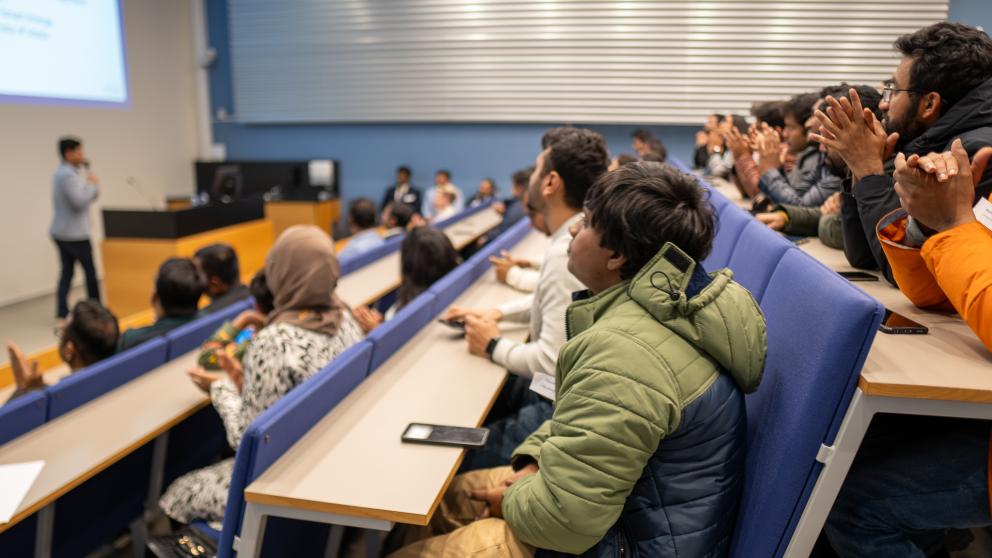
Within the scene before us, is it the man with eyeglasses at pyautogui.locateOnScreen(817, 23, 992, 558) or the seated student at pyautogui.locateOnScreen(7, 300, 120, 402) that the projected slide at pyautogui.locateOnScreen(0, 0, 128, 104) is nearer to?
the seated student at pyautogui.locateOnScreen(7, 300, 120, 402)

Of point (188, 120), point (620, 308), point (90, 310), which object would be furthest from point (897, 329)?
point (188, 120)

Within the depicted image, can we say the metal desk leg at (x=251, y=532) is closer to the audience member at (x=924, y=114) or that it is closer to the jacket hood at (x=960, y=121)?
the audience member at (x=924, y=114)

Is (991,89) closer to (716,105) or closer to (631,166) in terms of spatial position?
(631,166)

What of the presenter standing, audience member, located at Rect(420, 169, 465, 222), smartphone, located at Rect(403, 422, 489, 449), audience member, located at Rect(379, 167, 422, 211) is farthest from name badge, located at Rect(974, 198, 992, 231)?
audience member, located at Rect(379, 167, 422, 211)

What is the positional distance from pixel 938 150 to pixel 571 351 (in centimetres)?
112

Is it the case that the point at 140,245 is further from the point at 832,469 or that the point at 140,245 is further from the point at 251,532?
the point at 832,469

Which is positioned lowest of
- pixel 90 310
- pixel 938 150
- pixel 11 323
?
pixel 11 323

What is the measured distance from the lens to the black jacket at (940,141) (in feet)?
4.68

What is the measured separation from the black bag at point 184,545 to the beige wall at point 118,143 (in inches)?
230

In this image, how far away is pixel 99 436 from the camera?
1.90 metres

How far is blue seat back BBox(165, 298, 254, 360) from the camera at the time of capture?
2.55m

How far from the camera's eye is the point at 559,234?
2098mm

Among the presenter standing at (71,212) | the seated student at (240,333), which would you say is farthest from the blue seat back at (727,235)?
the presenter standing at (71,212)

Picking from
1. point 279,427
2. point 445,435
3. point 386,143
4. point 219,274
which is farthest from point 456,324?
point 386,143
